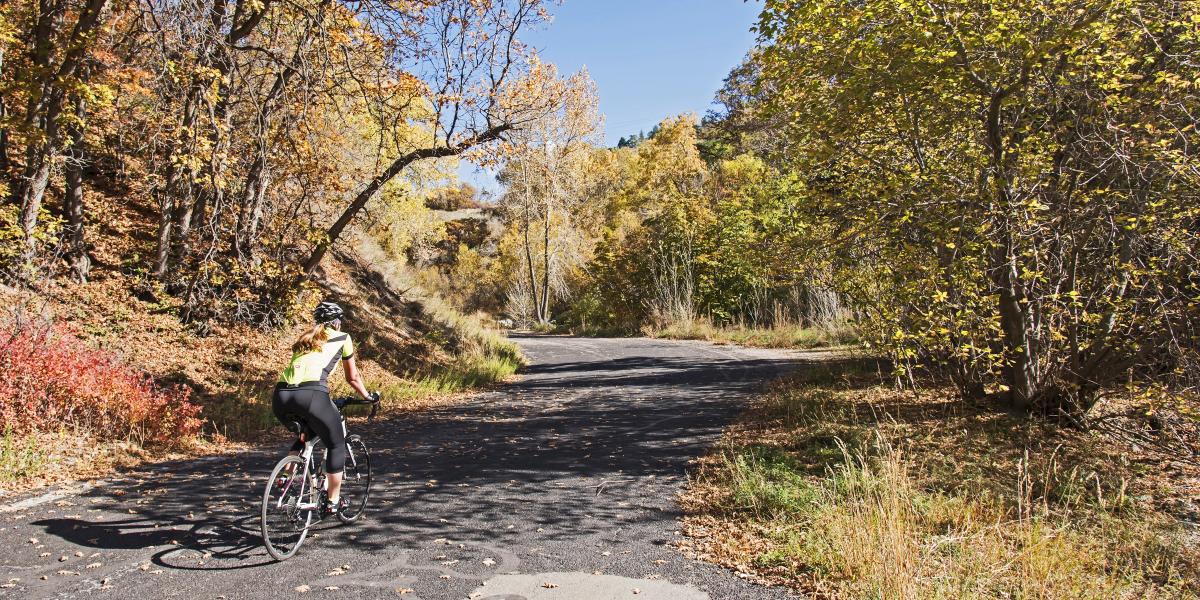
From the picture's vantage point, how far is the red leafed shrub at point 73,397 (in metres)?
8.01

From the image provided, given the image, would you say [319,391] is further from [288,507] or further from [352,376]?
[288,507]

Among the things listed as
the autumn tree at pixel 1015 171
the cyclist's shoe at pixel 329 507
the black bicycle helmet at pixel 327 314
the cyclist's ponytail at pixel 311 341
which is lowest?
the cyclist's shoe at pixel 329 507

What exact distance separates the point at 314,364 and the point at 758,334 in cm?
1971

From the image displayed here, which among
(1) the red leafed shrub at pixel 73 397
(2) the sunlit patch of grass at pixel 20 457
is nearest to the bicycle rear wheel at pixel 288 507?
(2) the sunlit patch of grass at pixel 20 457

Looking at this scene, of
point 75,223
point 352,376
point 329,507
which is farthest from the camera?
point 75,223

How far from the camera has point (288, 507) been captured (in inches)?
202

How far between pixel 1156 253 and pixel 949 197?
186 centimetres

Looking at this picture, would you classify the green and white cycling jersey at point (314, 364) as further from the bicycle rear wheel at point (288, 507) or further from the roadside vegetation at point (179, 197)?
the roadside vegetation at point (179, 197)

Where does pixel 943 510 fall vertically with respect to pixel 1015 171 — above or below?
below

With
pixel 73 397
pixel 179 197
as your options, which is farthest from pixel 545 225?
pixel 73 397

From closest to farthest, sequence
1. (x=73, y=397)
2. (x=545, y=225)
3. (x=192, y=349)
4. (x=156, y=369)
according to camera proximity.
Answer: (x=73, y=397), (x=156, y=369), (x=192, y=349), (x=545, y=225)

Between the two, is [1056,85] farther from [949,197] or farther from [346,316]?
[346,316]

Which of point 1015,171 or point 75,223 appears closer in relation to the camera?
point 1015,171

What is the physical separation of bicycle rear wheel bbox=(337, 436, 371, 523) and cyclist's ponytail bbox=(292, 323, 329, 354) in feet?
3.04
